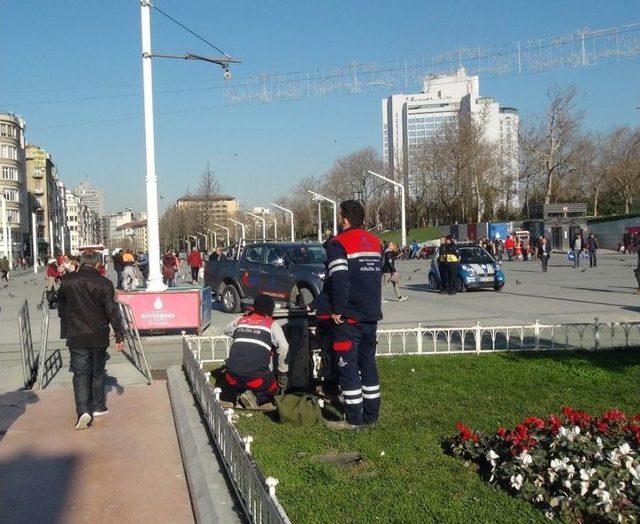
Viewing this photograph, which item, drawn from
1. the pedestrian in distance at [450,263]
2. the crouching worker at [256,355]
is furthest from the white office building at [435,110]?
the crouching worker at [256,355]

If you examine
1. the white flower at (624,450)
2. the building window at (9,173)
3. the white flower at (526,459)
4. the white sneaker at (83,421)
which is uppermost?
the building window at (9,173)

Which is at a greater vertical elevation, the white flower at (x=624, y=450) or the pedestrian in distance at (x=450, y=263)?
the pedestrian in distance at (x=450, y=263)

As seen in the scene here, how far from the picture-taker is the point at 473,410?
712 cm

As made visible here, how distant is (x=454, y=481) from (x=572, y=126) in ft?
224

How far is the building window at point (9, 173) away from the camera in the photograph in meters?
97.4

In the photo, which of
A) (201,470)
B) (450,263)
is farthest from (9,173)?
(201,470)

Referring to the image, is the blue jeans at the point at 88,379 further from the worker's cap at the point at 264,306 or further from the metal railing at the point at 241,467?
the worker's cap at the point at 264,306

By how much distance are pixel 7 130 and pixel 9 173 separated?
572 centimetres

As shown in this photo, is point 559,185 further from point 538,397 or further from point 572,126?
point 538,397

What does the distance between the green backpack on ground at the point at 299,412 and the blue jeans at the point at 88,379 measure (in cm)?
197

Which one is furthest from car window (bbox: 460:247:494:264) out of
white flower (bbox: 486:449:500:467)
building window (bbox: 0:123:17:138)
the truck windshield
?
building window (bbox: 0:123:17:138)

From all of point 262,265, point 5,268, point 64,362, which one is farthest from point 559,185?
point 64,362

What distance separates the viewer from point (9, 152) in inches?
3893

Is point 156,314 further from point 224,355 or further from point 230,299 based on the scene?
point 230,299
